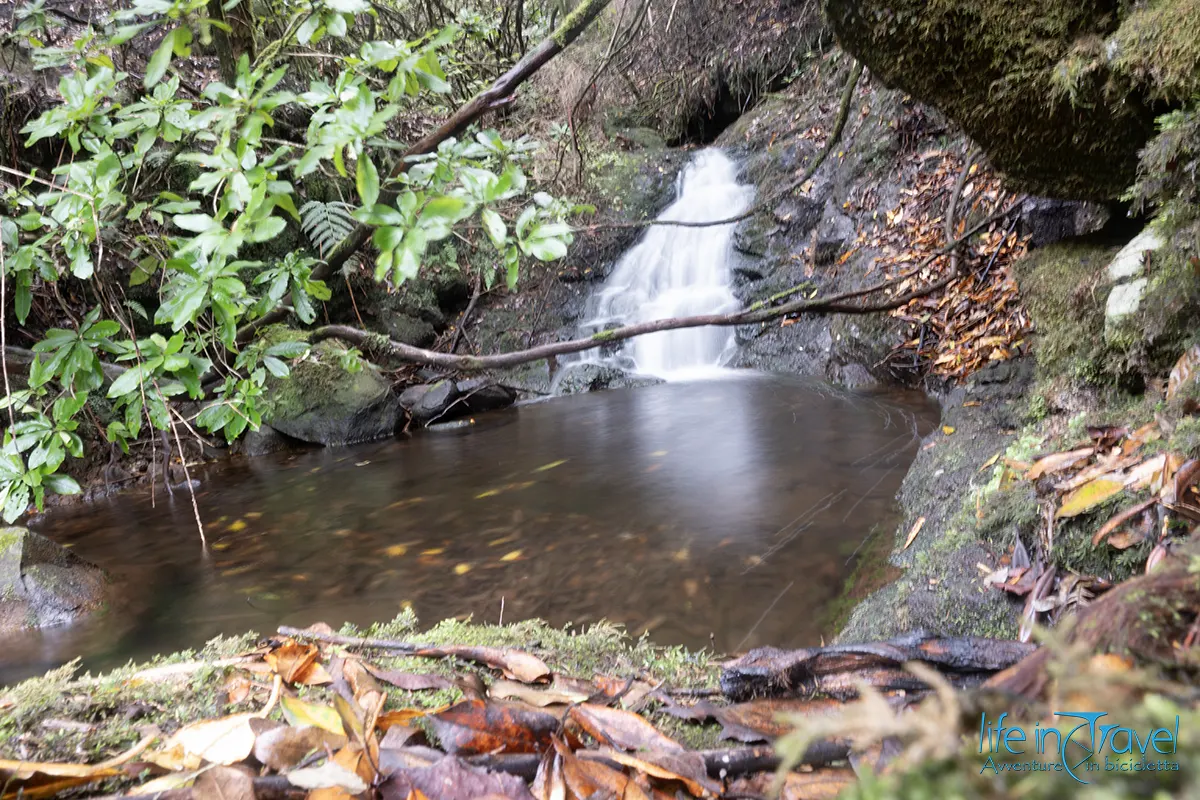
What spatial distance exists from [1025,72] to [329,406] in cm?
731

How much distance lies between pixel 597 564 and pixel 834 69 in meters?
9.93

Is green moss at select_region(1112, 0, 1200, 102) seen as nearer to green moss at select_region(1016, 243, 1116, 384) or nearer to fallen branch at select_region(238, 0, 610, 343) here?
green moss at select_region(1016, 243, 1116, 384)

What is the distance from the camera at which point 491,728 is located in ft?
3.67

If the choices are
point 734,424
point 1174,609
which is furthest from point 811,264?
point 1174,609

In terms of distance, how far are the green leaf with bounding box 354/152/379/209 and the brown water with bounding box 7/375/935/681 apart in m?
2.14

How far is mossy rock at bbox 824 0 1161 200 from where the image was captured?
2.82m

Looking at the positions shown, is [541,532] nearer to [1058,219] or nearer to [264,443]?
[1058,219]

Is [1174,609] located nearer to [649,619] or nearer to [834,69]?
[649,619]

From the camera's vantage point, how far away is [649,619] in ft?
9.76

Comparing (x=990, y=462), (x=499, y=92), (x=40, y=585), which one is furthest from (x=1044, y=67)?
(x=40, y=585)

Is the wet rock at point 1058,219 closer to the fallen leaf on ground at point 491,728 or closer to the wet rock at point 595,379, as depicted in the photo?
the fallen leaf on ground at point 491,728

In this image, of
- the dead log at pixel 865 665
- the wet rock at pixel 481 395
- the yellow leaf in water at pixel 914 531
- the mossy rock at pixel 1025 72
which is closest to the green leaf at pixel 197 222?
the dead log at pixel 865 665

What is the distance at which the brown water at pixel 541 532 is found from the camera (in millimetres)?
3215

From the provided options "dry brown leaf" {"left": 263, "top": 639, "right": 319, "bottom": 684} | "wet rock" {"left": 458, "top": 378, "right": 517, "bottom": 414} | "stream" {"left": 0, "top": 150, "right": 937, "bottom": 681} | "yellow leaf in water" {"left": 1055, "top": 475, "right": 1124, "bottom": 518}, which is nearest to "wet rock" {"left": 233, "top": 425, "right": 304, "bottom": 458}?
"stream" {"left": 0, "top": 150, "right": 937, "bottom": 681}
